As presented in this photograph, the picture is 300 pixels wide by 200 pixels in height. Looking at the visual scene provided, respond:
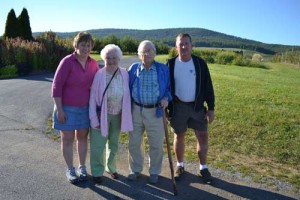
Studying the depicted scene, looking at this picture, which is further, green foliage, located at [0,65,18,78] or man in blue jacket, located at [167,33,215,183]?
green foliage, located at [0,65,18,78]

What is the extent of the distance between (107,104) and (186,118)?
108 centimetres

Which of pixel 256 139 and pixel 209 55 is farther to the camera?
pixel 209 55

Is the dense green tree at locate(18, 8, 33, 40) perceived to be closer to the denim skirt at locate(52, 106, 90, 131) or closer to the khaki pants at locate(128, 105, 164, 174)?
the denim skirt at locate(52, 106, 90, 131)

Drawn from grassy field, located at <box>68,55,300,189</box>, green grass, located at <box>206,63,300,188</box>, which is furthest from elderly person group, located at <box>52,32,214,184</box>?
green grass, located at <box>206,63,300,188</box>

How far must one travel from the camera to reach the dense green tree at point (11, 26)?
2247 centimetres

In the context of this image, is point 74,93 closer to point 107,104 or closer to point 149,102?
point 107,104

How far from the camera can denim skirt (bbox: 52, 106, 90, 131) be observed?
186 inches

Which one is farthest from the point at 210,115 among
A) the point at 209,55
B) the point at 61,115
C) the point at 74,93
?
the point at 209,55

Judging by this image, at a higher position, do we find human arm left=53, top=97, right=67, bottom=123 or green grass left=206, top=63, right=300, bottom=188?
human arm left=53, top=97, right=67, bottom=123

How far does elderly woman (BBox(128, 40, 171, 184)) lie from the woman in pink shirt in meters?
A: 0.58

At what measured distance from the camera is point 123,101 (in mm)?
4762

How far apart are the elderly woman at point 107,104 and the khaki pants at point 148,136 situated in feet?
0.47

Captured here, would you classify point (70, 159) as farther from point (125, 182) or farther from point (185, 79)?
point (185, 79)

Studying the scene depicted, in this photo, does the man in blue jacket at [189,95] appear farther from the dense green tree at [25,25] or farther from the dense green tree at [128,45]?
the dense green tree at [128,45]
